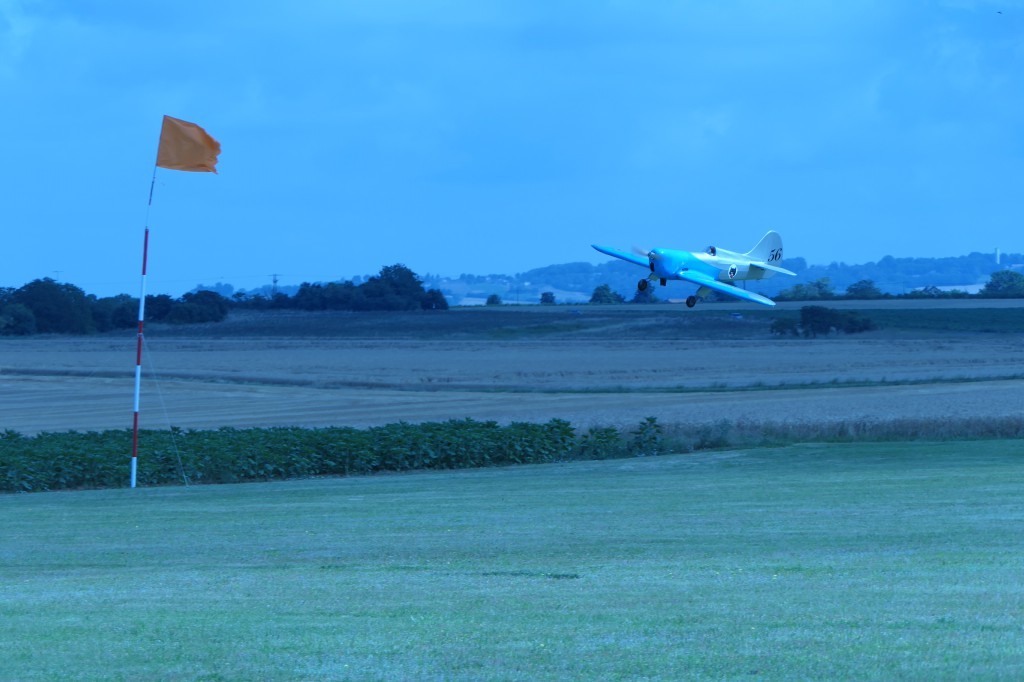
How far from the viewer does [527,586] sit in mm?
10016

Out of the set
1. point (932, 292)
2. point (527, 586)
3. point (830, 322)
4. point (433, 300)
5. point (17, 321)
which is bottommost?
point (527, 586)

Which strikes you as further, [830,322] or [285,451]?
[830,322]

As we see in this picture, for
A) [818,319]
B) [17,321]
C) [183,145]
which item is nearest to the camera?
[183,145]

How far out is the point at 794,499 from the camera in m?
17.0

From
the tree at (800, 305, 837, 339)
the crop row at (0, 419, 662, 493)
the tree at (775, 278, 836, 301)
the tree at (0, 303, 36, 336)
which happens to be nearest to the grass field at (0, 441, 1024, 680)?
the crop row at (0, 419, 662, 493)

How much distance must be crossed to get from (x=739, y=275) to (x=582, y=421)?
2482 cm

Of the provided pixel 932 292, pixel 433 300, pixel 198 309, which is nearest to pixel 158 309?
pixel 198 309

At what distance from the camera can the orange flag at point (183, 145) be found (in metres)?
22.0

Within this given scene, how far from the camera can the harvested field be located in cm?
4294

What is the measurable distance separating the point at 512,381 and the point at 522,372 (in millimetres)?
3729

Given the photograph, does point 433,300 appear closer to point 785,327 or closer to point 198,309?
point 198,309

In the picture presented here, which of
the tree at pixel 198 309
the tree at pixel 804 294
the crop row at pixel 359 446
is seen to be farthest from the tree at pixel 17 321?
the crop row at pixel 359 446

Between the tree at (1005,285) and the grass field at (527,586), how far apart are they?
56.8 meters

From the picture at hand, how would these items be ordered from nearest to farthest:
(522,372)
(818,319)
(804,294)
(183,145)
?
(183,145) < (522,372) < (804,294) < (818,319)
